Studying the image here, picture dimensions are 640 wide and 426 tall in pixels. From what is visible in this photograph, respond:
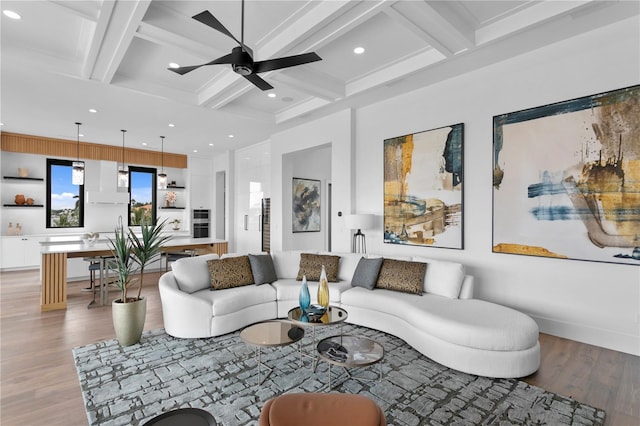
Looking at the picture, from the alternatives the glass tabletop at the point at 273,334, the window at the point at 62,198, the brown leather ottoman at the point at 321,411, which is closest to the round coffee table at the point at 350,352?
the glass tabletop at the point at 273,334

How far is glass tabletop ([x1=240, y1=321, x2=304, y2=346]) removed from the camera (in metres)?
2.64

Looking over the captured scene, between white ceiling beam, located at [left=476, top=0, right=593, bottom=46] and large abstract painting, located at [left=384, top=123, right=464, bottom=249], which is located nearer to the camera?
Answer: white ceiling beam, located at [left=476, top=0, right=593, bottom=46]

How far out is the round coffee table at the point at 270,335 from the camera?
2631 millimetres

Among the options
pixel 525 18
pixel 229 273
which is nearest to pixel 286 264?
pixel 229 273

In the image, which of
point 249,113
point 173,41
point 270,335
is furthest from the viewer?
point 249,113

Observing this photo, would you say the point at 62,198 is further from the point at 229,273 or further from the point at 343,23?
the point at 343,23

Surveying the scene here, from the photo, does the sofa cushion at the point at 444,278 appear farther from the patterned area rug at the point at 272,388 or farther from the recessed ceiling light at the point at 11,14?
the recessed ceiling light at the point at 11,14

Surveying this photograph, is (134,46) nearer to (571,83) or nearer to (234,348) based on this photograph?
(234,348)

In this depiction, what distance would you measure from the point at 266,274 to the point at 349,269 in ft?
3.83

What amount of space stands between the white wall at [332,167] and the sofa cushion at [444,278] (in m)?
1.89

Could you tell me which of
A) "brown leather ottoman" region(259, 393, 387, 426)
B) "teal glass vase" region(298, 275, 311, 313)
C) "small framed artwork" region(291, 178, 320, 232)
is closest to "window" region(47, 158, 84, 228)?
"small framed artwork" region(291, 178, 320, 232)

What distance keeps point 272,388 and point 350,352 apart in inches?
27.0

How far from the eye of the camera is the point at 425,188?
460 cm

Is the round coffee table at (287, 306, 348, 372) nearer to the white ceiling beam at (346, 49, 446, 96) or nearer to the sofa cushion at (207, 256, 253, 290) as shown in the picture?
the sofa cushion at (207, 256, 253, 290)
